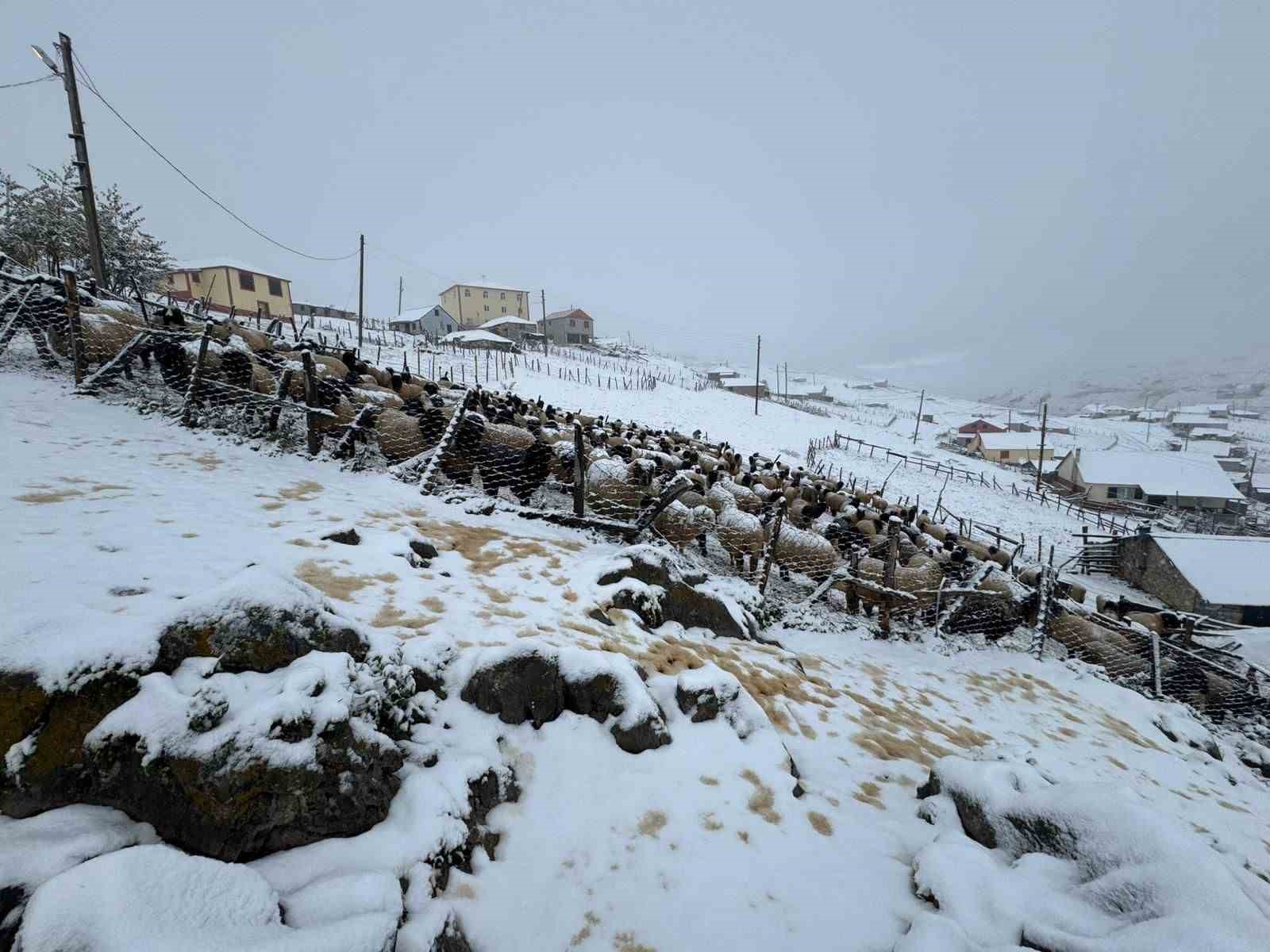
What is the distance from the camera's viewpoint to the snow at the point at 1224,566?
18094mm

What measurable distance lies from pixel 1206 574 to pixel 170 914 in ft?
97.9

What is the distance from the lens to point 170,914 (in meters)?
1.61

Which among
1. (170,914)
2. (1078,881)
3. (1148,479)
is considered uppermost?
(1148,479)

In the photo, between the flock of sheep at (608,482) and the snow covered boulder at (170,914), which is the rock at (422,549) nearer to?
the flock of sheep at (608,482)

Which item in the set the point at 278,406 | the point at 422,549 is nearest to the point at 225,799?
the point at 422,549

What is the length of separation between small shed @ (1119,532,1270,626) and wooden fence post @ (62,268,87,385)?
3326cm

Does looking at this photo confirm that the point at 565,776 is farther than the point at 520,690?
No

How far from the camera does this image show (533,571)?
5680 mm

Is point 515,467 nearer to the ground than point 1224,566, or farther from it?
farther from it

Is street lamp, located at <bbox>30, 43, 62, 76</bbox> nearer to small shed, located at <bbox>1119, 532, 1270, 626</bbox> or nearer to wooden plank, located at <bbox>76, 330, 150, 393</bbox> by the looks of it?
wooden plank, located at <bbox>76, 330, 150, 393</bbox>

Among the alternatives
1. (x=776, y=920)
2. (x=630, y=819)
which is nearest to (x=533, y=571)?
(x=630, y=819)

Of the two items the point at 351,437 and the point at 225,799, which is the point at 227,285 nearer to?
the point at 351,437

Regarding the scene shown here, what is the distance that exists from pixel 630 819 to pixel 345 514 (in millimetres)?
5037

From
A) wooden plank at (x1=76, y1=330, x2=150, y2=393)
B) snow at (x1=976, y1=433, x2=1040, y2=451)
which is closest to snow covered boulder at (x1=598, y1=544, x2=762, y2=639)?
wooden plank at (x1=76, y1=330, x2=150, y2=393)
